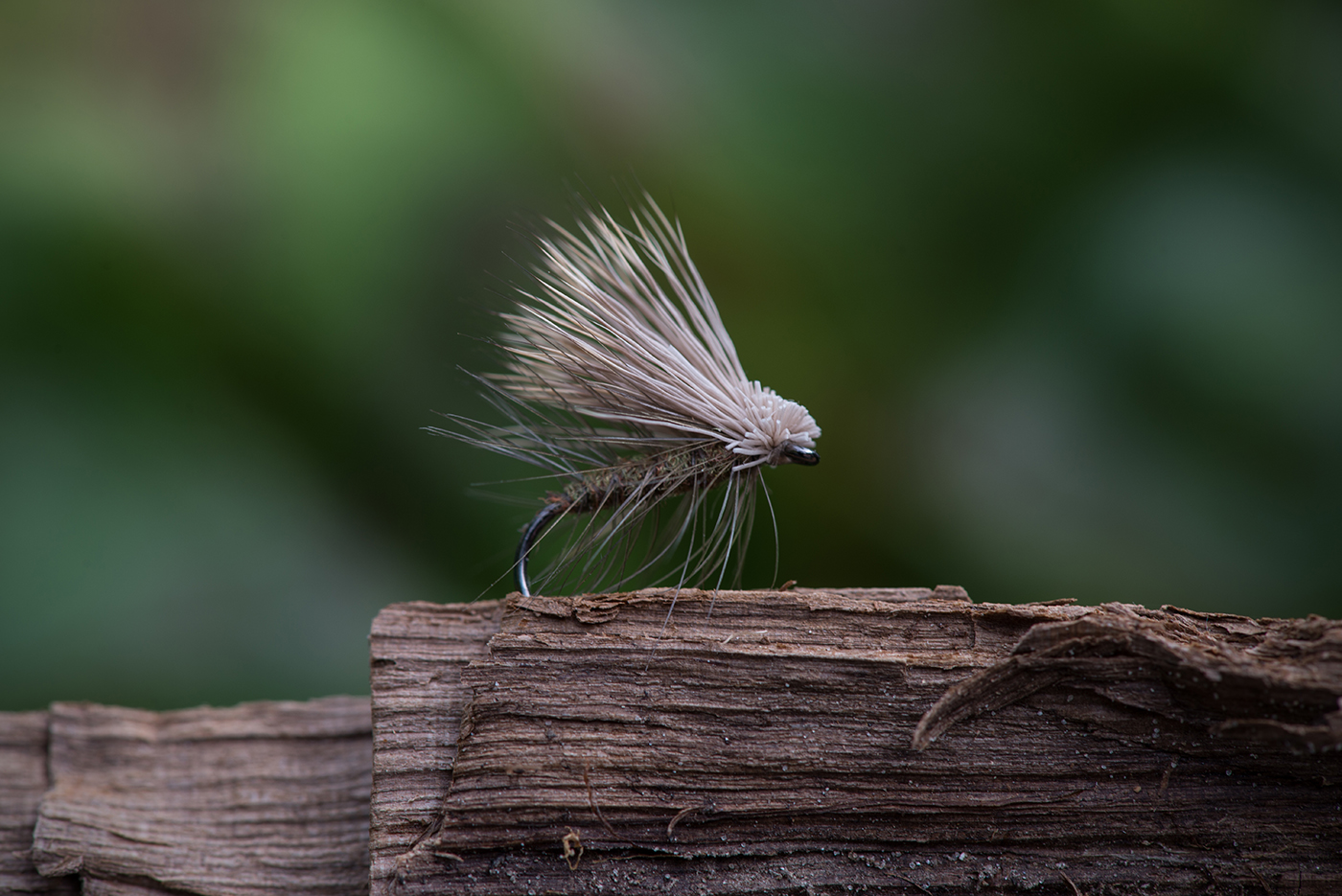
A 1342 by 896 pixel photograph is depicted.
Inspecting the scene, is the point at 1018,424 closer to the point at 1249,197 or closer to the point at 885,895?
the point at 1249,197

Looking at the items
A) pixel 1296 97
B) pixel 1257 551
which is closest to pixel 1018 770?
pixel 1257 551

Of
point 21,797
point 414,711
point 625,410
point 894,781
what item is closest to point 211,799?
point 21,797

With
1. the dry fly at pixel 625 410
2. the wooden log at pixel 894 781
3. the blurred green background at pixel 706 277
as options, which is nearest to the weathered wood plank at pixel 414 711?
the wooden log at pixel 894 781

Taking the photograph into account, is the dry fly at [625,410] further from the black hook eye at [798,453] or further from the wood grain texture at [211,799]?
the wood grain texture at [211,799]

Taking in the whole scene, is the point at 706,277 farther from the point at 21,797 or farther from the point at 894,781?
the point at 21,797

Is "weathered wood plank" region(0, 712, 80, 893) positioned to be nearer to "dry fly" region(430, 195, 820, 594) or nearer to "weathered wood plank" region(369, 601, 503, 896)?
"weathered wood plank" region(369, 601, 503, 896)

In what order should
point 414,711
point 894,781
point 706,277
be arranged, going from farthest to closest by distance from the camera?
point 706,277, point 414,711, point 894,781

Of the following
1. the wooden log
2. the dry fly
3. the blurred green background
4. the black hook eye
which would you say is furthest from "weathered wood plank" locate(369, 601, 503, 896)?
the blurred green background
